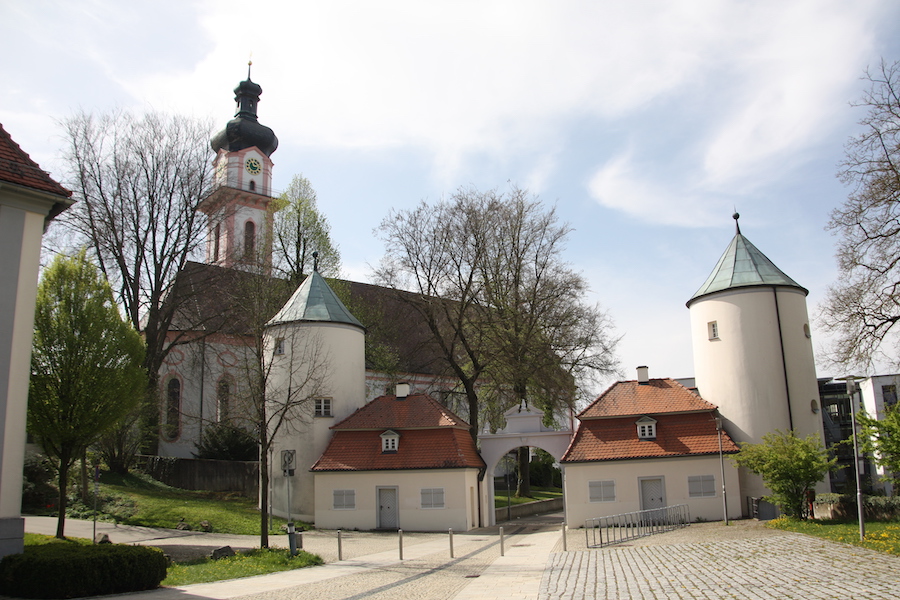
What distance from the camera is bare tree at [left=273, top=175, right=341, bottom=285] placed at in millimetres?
44906

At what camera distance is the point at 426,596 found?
1382cm

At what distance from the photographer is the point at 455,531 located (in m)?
30.0

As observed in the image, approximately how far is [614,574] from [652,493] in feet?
47.3

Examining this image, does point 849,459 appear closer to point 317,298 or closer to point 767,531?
point 767,531

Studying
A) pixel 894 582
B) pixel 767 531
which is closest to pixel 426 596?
pixel 894 582

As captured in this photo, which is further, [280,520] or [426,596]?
[280,520]

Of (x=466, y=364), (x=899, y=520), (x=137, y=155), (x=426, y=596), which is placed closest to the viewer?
(x=426, y=596)

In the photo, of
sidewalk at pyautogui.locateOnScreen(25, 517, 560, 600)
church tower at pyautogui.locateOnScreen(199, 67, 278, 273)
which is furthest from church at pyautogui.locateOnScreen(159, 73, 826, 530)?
church tower at pyautogui.locateOnScreen(199, 67, 278, 273)

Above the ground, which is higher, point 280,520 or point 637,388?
point 637,388

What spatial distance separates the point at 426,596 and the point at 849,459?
45514mm

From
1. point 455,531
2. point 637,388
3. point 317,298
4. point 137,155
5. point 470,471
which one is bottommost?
point 455,531

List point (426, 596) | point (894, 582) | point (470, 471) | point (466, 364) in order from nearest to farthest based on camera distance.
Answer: point (894, 582), point (426, 596), point (470, 471), point (466, 364)

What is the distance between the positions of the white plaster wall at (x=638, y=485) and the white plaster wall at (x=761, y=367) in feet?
5.13

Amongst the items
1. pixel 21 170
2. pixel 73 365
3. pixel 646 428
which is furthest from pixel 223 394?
pixel 21 170
